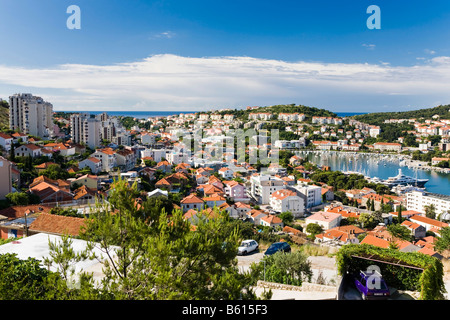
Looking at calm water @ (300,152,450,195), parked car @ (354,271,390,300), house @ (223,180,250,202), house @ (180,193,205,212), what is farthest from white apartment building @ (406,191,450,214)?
parked car @ (354,271,390,300)

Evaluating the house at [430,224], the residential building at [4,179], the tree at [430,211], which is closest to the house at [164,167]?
the residential building at [4,179]

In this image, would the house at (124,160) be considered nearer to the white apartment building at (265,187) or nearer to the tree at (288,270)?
the white apartment building at (265,187)

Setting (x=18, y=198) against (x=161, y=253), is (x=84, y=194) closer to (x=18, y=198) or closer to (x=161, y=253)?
(x=18, y=198)

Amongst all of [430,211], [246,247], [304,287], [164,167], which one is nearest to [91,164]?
[164,167]

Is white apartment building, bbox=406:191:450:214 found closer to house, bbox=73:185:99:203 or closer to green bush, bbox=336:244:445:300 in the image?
house, bbox=73:185:99:203

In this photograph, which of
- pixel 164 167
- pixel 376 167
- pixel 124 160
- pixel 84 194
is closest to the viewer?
pixel 84 194
